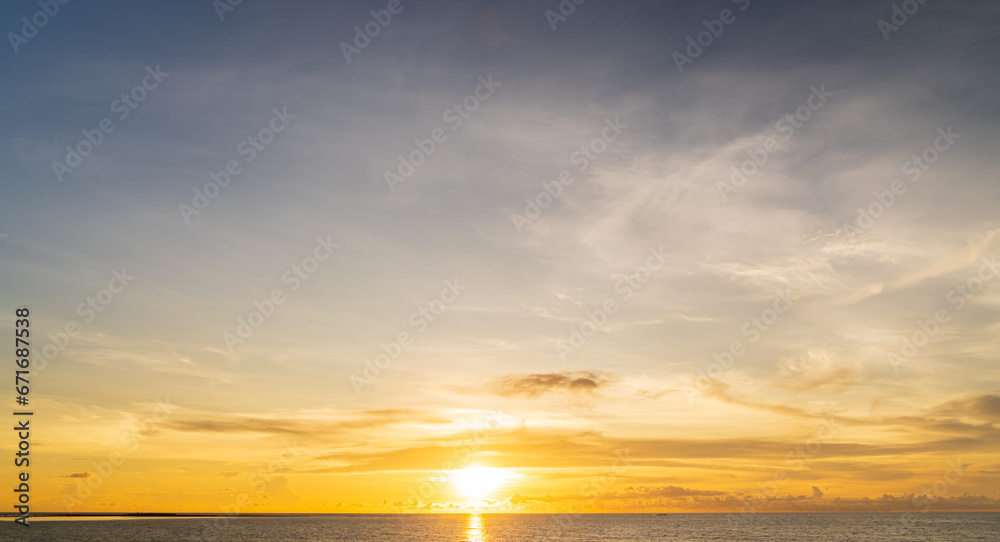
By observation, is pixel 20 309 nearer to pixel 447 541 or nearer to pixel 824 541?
pixel 447 541

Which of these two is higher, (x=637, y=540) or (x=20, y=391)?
(x=20, y=391)

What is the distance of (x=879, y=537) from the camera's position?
187000 millimetres

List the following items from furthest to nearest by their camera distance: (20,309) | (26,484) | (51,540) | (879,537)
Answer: (879,537)
(51,540)
(26,484)
(20,309)

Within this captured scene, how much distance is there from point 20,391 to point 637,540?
173m

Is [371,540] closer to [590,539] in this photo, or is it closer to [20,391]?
[590,539]

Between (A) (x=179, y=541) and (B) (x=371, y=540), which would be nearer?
(A) (x=179, y=541)

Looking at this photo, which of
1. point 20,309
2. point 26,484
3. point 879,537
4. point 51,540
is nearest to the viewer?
point 20,309

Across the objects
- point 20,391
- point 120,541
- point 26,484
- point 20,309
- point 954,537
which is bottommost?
point 954,537

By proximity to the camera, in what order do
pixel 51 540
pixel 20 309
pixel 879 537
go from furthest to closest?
pixel 879 537
pixel 51 540
pixel 20 309

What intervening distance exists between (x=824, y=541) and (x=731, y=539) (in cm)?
2532

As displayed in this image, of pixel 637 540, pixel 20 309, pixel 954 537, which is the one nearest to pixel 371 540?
pixel 637 540

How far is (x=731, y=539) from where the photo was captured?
190 meters

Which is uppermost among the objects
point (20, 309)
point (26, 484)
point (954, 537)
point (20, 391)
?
point (20, 309)

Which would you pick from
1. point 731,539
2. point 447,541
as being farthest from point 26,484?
point 731,539
